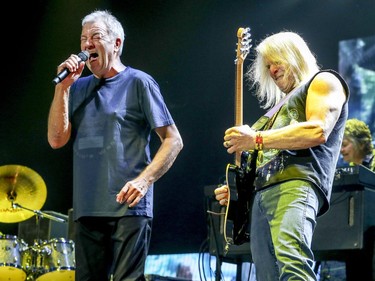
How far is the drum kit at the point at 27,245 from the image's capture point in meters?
A: 6.49

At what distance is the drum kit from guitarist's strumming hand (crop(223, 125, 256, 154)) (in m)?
3.95

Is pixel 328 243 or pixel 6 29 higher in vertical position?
pixel 6 29

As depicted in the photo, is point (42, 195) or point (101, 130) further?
point (42, 195)

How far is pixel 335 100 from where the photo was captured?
294cm

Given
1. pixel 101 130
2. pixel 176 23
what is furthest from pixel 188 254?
pixel 101 130

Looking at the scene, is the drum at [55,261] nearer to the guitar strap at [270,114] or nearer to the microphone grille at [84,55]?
the microphone grille at [84,55]

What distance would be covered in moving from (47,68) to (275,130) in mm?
4832

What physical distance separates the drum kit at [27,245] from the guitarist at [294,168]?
3901 millimetres

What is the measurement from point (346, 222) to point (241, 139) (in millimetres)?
2098

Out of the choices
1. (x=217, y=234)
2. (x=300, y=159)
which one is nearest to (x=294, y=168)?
(x=300, y=159)

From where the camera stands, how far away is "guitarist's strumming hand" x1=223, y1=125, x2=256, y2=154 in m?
2.92

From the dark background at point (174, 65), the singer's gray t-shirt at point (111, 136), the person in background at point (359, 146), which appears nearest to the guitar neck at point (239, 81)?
the singer's gray t-shirt at point (111, 136)

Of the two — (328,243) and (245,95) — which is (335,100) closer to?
(328,243)

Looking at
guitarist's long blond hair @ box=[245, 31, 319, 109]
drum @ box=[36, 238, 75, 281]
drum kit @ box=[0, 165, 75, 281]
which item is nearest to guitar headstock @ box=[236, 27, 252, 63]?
guitarist's long blond hair @ box=[245, 31, 319, 109]
